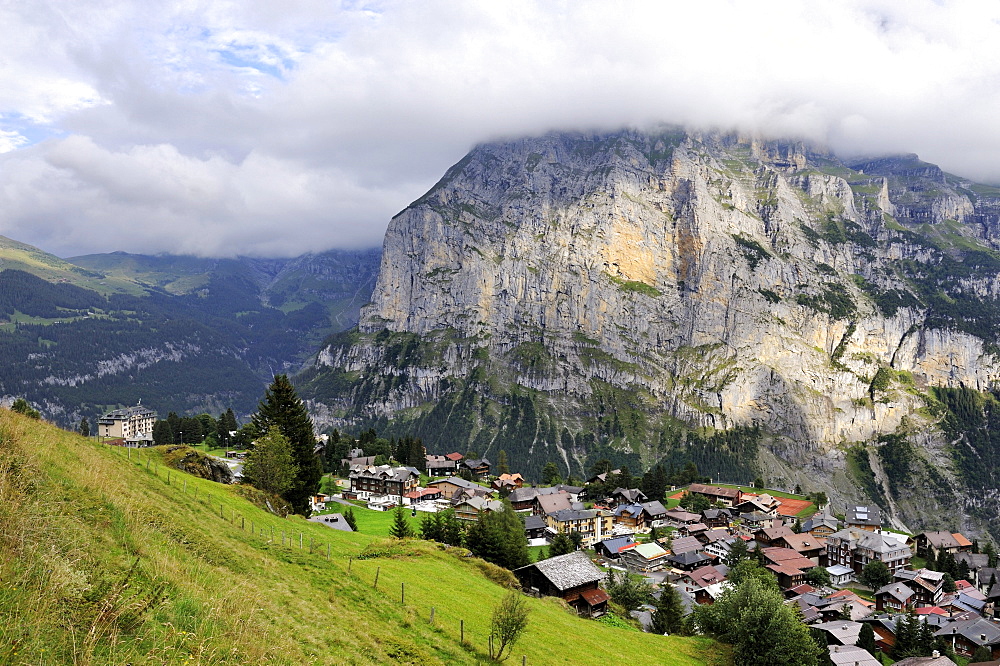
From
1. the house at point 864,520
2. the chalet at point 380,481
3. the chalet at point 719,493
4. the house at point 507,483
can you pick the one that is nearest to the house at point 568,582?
the chalet at point 380,481

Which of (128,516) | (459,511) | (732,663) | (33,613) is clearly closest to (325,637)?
(128,516)

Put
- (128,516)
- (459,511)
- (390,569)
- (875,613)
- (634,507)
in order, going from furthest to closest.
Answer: (634,507) < (459,511) < (875,613) < (390,569) < (128,516)

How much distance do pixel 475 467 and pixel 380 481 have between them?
41.0 metres

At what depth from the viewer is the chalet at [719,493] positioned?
119 metres

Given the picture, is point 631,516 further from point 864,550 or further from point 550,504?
point 864,550

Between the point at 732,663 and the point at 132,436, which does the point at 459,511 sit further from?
the point at 132,436

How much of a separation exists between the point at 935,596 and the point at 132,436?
161057 mm

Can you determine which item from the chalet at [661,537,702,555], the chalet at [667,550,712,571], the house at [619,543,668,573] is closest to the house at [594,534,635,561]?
the house at [619,543,668,573]

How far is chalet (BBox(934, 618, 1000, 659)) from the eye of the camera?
198ft

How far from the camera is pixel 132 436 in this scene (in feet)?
451

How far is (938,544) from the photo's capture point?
9681cm

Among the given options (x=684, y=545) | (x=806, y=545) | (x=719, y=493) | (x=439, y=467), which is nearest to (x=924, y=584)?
(x=806, y=545)

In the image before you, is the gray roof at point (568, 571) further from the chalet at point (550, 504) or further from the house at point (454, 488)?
the house at point (454, 488)

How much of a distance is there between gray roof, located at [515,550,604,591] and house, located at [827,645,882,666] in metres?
23.1
